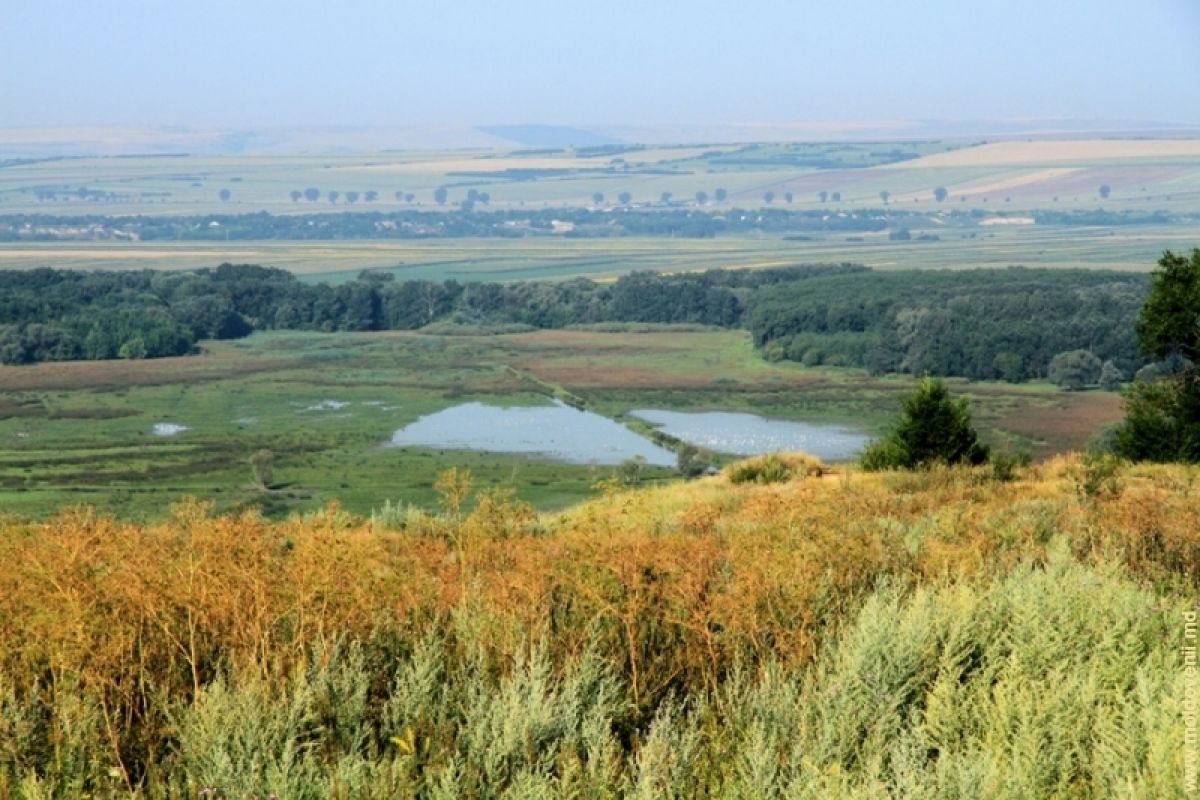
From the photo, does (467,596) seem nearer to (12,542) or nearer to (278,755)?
(278,755)

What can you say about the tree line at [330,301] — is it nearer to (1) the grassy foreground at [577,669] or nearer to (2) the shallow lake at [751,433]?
(2) the shallow lake at [751,433]

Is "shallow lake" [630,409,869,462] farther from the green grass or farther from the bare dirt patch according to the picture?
the green grass

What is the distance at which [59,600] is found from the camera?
680 cm

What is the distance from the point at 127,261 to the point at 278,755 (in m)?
146

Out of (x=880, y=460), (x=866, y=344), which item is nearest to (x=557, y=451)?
(x=880, y=460)

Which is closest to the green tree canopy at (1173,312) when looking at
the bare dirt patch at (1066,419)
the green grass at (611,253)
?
the bare dirt patch at (1066,419)

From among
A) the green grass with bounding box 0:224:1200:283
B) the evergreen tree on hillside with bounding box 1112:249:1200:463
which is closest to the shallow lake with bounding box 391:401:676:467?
the evergreen tree on hillside with bounding box 1112:249:1200:463

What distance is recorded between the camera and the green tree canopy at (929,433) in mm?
23688

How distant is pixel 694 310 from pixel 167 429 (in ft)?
179

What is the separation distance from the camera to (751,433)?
58344 millimetres

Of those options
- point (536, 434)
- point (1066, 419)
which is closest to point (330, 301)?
point (536, 434)

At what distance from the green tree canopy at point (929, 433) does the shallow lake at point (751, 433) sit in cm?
2398

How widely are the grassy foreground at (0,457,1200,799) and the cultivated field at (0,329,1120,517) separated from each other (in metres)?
28.1

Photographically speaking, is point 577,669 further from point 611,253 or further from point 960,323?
point 611,253
